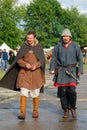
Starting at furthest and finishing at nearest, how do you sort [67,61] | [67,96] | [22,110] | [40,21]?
[40,21], [67,96], [67,61], [22,110]

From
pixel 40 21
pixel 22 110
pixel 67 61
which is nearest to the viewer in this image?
pixel 22 110

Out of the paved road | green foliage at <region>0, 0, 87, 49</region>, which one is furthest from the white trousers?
green foliage at <region>0, 0, 87, 49</region>

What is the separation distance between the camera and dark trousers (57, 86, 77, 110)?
9508 mm

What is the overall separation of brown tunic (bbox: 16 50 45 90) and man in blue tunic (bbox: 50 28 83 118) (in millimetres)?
304

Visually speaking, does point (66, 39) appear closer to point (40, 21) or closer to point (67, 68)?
point (67, 68)

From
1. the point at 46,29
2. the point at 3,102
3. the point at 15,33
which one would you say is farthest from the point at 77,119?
the point at 46,29

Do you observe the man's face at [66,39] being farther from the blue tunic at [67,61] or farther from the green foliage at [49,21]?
the green foliage at [49,21]

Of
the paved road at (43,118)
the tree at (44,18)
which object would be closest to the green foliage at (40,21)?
the tree at (44,18)

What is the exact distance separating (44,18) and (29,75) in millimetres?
88663

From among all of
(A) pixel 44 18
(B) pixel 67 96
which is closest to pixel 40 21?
(A) pixel 44 18

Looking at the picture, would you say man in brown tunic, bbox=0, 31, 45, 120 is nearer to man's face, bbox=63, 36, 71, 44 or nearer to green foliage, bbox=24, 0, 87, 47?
man's face, bbox=63, 36, 71, 44

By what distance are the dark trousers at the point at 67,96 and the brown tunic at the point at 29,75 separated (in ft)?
1.55

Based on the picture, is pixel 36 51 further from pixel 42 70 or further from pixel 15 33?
pixel 15 33

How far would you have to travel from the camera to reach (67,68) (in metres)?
9.49
